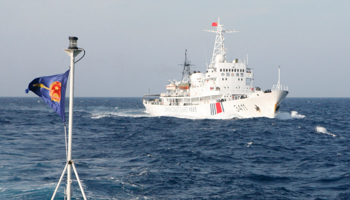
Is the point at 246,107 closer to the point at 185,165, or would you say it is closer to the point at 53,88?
the point at 185,165

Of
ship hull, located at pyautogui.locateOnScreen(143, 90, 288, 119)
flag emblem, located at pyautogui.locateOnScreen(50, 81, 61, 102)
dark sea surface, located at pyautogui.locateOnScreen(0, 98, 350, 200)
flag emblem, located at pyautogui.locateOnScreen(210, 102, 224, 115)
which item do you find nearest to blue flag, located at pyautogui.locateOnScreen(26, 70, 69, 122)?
flag emblem, located at pyautogui.locateOnScreen(50, 81, 61, 102)

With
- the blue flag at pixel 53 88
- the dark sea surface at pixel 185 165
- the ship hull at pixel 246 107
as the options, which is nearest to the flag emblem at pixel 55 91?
the blue flag at pixel 53 88

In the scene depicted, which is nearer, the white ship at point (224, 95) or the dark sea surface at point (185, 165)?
the dark sea surface at point (185, 165)

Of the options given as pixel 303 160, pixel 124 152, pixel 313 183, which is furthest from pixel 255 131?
pixel 313 183

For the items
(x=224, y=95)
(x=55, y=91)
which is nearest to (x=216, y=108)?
(x=224, y=95)

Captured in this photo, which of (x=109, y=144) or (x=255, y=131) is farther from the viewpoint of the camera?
(x=255, y=131)

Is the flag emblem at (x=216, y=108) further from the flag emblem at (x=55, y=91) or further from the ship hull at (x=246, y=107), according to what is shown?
the flag emblem at (x=55, y=91)

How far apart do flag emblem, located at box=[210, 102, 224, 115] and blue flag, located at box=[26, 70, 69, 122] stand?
1710 inches

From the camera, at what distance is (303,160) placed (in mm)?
23609

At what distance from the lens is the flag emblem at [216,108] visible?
51188 millimetres

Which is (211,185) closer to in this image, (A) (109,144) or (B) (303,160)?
(B) (303,160)

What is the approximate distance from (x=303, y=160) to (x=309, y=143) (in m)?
8.73

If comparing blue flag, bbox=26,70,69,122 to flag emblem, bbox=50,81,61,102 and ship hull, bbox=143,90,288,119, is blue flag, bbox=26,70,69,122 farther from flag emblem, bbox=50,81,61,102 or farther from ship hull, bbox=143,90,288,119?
ship hull, bbox=143,90,288,119

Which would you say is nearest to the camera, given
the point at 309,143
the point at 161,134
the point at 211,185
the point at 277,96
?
the point at 211,185
